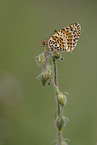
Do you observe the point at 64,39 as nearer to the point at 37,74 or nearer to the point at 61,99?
the point at 61,99

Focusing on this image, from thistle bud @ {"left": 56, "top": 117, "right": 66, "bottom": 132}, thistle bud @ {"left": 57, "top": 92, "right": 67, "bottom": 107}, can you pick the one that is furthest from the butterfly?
thistle bud @ {"left": 56, "top": 117, "right": 66, "bottom": 132}

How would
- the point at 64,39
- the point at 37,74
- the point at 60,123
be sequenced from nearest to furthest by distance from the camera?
the point at 60,123 → the point at 64,39 → the point at 37,74

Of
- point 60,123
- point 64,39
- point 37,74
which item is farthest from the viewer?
point 37,74

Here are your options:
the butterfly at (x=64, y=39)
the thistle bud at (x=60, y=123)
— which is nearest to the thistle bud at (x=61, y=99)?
the thistle bud at (x=60, y=123)

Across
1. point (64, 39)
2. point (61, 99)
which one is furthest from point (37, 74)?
point (61, 99)

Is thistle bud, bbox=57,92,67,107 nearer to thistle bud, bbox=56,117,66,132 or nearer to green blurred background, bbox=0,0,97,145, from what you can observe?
thistle bud, bbox=56,117,66,132

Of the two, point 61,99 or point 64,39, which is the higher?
point 64,39

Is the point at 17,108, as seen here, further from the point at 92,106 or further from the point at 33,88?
the point at 92,106

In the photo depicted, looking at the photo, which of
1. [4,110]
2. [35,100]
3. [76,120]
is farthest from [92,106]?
[4,110]
